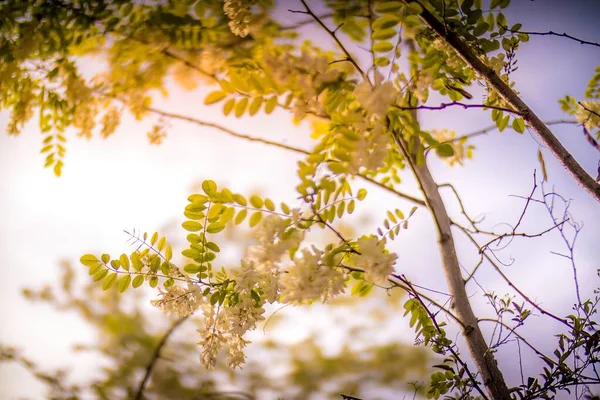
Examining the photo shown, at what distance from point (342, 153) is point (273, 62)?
A: 0.21 m

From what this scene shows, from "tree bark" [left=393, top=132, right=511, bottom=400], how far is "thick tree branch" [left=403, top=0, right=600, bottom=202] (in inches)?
9.3

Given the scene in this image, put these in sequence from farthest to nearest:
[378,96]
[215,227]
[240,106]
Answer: [215,227]
[240,106]
[378,96]

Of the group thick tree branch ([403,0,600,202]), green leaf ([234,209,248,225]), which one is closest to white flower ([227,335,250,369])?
green leaf ([234,209,248,225])

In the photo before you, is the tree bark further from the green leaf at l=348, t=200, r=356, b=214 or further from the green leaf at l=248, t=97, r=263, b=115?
the green leaf at l=248, t=97, r=263, b=115

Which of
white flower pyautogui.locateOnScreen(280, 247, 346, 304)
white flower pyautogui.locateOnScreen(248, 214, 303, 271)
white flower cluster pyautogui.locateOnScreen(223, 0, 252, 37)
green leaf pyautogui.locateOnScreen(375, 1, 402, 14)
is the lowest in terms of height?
white flower pyautogui.locateOnScreen(280, 247, 346, 304)

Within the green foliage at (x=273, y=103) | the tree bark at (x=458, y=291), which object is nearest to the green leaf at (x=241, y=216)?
the green foliage at (x=273, y=103)

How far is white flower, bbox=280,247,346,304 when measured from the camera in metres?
0.71

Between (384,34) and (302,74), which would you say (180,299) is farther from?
(384,34)

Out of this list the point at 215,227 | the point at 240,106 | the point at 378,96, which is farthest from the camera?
the point at 215,227

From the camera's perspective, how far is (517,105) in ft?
2.60

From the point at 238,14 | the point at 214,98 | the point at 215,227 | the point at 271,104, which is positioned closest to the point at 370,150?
the point at 271,104

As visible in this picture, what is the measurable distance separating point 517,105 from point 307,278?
64cm

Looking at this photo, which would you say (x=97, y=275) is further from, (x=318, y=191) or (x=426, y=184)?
(x=426, y=184)

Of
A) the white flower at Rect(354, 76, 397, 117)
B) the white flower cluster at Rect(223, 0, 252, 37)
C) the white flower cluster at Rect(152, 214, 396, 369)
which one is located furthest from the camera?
the white flower cluster at Rect(223, 0, 252, 37)
